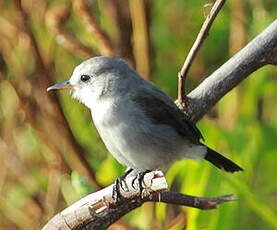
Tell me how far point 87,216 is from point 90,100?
3.21 feet

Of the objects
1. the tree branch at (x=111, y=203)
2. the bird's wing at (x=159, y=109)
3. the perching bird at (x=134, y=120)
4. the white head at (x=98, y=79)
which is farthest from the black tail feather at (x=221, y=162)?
the tree branch at (x=111, y=203)

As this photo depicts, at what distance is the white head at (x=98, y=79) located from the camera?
3592 millimetres

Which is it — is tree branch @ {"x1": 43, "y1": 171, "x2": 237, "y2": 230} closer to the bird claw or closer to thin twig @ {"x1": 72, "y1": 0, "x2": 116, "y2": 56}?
the bird claw

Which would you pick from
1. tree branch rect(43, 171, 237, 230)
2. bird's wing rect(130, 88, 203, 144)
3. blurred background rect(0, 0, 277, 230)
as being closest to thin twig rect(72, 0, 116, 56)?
blurred background rect(0, 0, 277, 230)

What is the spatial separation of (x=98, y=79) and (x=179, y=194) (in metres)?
1.13

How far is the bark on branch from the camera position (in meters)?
2.67

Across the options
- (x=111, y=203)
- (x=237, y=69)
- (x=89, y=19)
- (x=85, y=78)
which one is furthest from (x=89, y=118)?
(x=111, y=203)

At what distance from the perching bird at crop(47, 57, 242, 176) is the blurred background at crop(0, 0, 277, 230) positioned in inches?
5.3

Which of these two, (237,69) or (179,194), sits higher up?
(237,69)

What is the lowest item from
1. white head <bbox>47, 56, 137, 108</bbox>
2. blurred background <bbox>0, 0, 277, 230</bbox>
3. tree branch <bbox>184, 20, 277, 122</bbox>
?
blurred background <bbox>0, 0, 277, 230</bbox>

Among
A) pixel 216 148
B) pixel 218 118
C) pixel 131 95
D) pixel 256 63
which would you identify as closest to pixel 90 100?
pixel 131 95

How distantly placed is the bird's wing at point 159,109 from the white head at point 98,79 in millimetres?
102

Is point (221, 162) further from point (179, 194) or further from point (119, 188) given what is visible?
point (179, 194)

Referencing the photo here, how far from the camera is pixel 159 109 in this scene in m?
3.47
